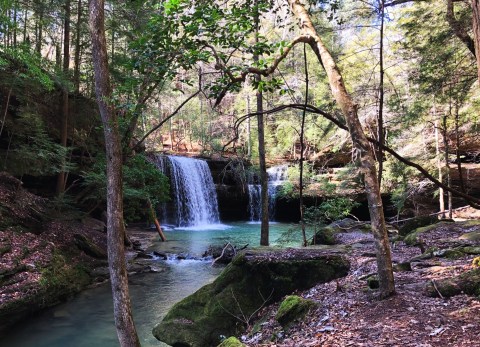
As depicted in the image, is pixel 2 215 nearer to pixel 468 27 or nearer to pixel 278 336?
pixel 278 336

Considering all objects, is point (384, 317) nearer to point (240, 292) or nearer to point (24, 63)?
point (240, 292)

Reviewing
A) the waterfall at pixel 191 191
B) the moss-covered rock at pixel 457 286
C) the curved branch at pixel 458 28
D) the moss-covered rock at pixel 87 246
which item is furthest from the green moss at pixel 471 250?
the waterfall at pixel 191 191

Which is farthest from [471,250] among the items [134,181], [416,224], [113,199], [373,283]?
[134,181]

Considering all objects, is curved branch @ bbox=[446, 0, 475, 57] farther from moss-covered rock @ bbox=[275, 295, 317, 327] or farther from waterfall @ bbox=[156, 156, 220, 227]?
waterfall @ bbox=[156, 156, 220, 227]

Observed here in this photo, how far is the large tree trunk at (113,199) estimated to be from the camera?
5.40 meters

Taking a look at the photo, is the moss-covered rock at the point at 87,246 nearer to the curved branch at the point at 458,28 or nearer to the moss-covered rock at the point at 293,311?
the moss-covered rock at the point at 293,311

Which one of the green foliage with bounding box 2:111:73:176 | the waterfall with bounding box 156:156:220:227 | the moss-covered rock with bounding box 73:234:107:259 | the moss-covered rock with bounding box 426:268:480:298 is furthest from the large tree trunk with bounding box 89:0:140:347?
the waterfall with bounding box 156:156:220:227

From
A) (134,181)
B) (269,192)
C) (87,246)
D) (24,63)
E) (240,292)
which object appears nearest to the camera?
(240,292)

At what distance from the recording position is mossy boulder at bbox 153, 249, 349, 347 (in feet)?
19.6

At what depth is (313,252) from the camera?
6.98m

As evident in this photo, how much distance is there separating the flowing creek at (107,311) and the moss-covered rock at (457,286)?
501 centimetres

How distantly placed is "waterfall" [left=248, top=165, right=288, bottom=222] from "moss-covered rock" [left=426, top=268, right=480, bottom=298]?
22.0m

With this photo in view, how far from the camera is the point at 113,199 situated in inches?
218

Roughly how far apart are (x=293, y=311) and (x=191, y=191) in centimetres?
2061
